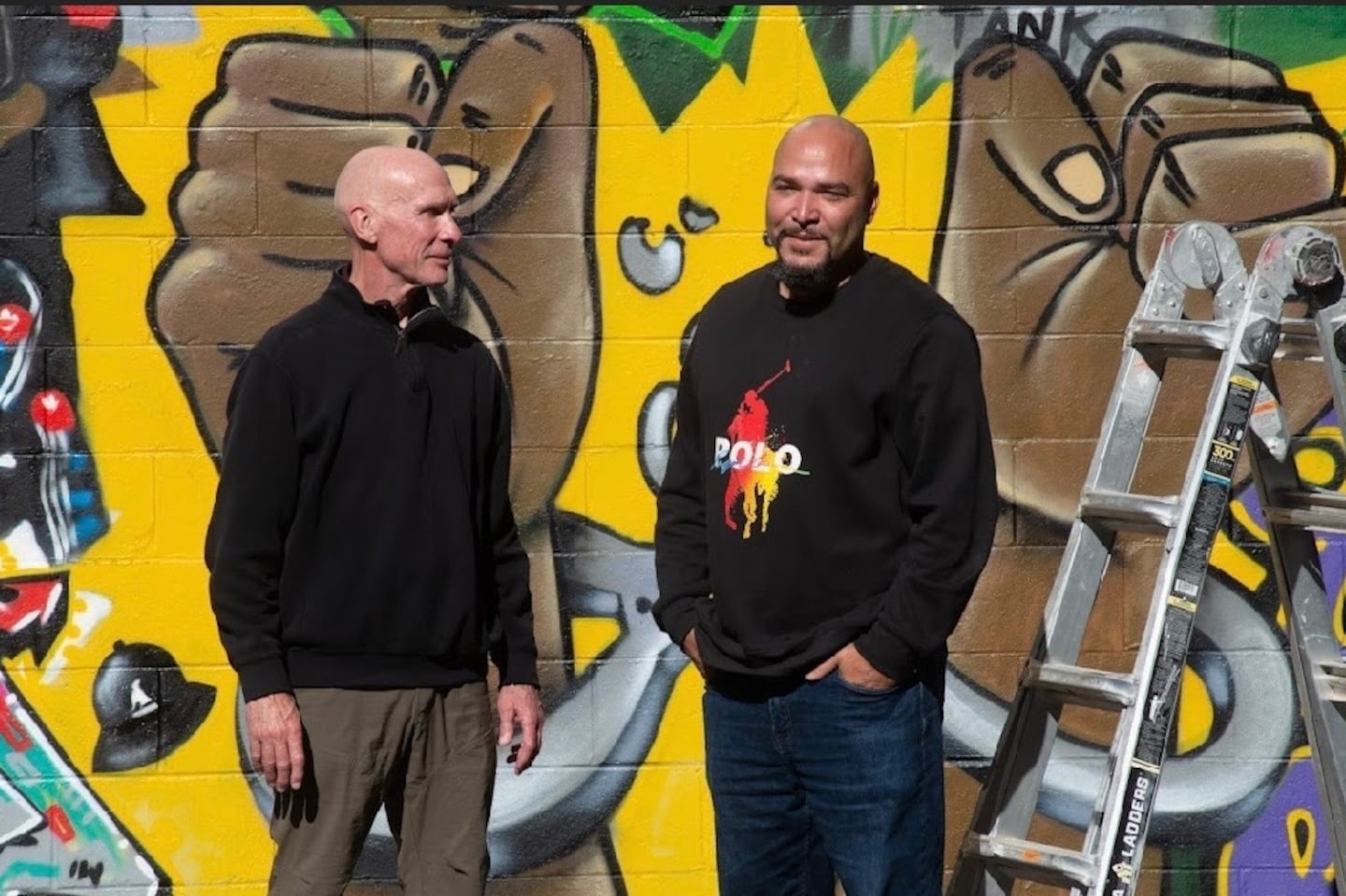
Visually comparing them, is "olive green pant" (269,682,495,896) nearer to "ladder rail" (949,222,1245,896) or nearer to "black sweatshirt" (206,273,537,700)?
"black sweatshirt" (206,273,537,700)

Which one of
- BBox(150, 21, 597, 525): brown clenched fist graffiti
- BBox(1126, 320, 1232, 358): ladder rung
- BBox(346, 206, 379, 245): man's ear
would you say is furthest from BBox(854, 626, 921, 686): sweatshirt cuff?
BBox(150, 21, 597, 525): brown clenched fist graffiti

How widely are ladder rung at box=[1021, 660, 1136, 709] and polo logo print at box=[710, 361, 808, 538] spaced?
0.71m

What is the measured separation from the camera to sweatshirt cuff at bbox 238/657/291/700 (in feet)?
12.8

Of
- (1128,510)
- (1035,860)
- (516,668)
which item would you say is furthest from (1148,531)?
(516,668)

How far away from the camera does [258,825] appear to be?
548 cm

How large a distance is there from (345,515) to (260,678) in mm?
364

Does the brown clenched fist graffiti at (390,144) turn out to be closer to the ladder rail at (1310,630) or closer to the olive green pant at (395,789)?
the olive green pant at (395,789)

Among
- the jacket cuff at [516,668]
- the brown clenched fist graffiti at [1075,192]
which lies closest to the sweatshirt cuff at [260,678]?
the jacket cuff at [516,668]

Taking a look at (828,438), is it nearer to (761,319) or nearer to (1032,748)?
(761,319)

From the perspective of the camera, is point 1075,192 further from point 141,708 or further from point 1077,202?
point 141,708

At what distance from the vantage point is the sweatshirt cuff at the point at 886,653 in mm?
3754

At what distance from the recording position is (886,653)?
148 inches

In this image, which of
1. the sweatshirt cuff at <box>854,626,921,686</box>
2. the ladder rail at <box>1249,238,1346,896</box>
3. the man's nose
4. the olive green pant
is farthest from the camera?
the ladder rail at <box>1249,238,1346,896</box>

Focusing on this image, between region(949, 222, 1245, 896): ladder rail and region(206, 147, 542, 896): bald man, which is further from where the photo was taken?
region(949, 222, 1245, 896): ladder rail
